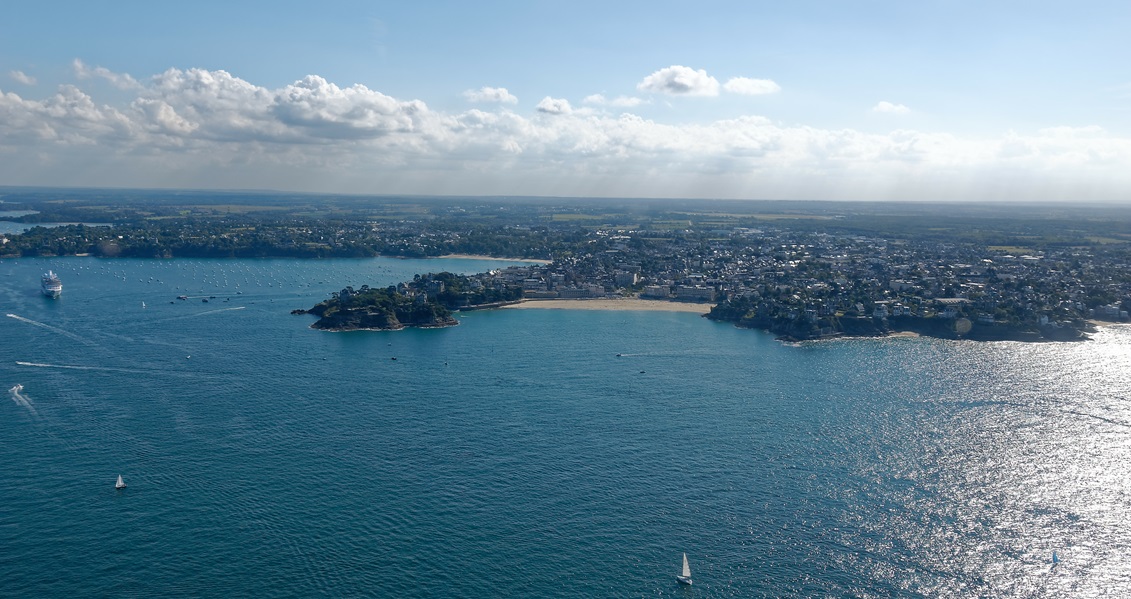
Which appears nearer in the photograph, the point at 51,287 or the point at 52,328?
the point at 52,328

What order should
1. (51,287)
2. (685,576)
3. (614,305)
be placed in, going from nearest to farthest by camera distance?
(685,576), (51,287), (614,305)

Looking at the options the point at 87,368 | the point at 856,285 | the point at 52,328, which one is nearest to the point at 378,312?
the point at 87,368

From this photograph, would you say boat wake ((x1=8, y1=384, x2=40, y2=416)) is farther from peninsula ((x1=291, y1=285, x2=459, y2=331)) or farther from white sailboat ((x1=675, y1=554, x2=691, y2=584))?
white sailboat ((x1=675, y1=554, x2=691, y2=584))

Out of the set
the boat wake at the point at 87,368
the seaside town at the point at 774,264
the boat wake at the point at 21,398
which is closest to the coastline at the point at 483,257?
the seaside town at the point at 774,264

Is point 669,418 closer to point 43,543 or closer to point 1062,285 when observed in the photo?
point 43,543

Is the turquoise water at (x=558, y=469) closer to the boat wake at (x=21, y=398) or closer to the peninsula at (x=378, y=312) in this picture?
the boat wake at (x=21, y=398)

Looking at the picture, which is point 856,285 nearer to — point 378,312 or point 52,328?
point 378,312
